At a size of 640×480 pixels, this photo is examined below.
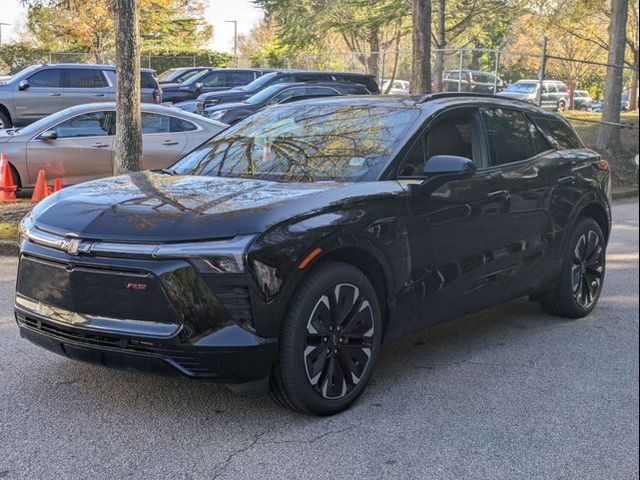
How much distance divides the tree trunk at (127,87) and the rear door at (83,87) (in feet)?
21.1

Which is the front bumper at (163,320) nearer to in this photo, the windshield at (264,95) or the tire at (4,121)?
the tire at (4,121)

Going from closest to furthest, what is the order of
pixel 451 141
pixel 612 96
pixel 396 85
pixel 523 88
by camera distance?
pixel 451 141
pixel 612 96
pixel 523 88
pixel 396 85

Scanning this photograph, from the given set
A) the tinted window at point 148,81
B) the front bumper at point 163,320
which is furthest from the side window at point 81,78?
the front bumper at point 163,320

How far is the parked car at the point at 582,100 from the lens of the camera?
15086 mm

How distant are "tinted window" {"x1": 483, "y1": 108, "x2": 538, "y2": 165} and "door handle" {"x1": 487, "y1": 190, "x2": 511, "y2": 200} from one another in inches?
9.1

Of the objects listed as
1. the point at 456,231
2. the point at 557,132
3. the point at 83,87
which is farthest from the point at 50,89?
the point at 456,231

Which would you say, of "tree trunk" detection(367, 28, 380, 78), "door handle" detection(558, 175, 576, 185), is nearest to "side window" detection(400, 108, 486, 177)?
"door handle" detection(558, 175, 576, 185)

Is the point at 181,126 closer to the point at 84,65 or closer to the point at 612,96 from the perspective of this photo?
Result: the point at 84,65

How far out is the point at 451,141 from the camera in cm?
477

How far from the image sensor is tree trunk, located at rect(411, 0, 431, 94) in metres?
11.0

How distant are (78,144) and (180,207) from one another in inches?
261

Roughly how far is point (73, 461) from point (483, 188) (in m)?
2.93

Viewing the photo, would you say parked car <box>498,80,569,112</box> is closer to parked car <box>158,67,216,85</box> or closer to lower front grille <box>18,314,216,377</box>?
parked car <box>158,67,216,85</box>

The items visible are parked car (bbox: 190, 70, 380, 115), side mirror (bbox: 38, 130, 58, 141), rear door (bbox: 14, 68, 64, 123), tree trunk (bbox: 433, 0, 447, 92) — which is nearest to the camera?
side mirror (bbox: 38, 130, 58, 141)
